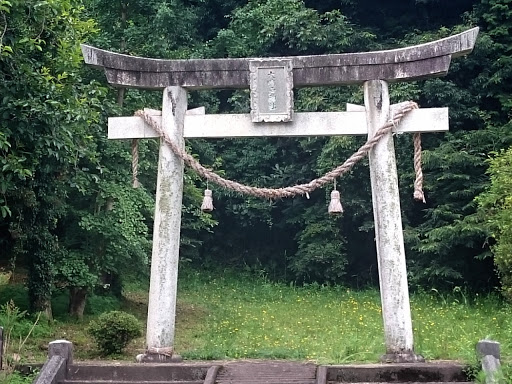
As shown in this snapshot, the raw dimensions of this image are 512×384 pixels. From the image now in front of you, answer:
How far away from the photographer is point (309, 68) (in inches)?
320

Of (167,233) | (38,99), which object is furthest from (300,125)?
(38,99)

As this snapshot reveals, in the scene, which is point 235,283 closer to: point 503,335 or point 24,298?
point 24,298

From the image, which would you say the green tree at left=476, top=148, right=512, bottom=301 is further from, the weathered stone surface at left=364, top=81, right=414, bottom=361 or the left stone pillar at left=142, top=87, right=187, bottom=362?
the left stone pillar at left=142, top=87, right=187, bottom=362

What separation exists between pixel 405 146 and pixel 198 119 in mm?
10531

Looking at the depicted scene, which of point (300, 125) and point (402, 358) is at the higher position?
point (300, 125)

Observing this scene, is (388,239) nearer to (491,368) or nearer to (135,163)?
(491,368)

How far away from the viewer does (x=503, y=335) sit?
10.8 m

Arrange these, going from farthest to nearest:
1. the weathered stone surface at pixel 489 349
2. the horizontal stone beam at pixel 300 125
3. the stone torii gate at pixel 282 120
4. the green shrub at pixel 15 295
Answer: the green shrub at pixel 15 295, the horizontal stone beam at pixel 300 125, the stone torii gate at pixel 282 120, the weathered stone surface at pixel 489 349

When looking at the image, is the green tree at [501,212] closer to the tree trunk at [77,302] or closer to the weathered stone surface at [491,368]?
the weathered stone surface at [491,368]

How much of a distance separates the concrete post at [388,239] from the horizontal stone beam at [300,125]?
225 millimetres

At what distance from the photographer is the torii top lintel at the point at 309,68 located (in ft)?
25.8

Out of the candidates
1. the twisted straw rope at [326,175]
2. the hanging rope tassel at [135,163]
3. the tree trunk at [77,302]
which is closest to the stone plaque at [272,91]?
the twisted straw rope at [326,175]

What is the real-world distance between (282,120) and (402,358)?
2999 mm

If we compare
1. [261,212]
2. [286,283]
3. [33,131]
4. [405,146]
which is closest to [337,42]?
[405,146]
